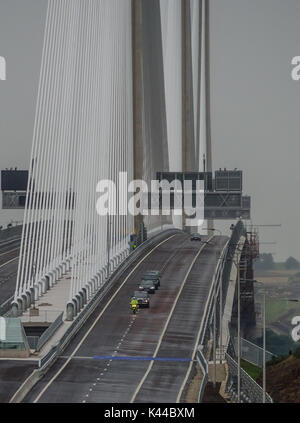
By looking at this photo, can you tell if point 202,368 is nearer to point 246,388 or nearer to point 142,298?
point 246,388

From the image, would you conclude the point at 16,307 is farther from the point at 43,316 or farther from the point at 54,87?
the point at 54,87

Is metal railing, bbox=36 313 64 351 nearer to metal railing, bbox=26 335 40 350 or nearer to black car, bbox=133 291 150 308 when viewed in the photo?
metal railing, bbox=26 335 40 350

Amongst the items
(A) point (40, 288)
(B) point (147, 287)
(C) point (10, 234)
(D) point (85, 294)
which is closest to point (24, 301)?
(D) point (85, 294)

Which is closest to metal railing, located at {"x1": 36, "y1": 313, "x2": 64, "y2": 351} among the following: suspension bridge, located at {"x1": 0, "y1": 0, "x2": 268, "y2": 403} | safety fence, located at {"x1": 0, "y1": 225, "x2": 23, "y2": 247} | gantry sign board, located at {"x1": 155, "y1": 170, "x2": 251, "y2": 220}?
suspension bridge, located at {"x1": 0, "y1": 0, "x2": 268, "y2": 403}

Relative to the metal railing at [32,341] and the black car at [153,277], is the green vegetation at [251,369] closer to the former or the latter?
the black car at [153,277]

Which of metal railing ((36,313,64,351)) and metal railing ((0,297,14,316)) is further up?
metal railing ((0,297,14,316))

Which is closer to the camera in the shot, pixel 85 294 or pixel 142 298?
pixel 85 294

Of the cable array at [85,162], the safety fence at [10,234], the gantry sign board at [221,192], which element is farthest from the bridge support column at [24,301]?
the gantry sign board at [221,192]
